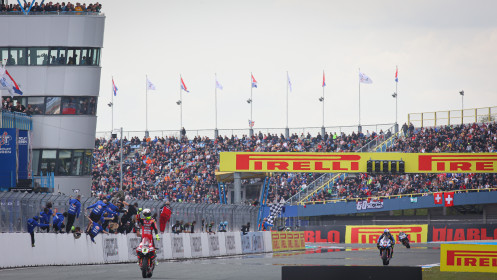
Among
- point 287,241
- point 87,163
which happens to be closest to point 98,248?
point 287,241

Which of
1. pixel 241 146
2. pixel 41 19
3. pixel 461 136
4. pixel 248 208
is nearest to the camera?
pixel 248 208

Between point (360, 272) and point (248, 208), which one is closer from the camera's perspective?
point (360, 272)

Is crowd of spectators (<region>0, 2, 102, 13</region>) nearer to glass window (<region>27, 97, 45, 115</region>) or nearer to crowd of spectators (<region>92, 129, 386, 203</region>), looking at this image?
glass window (<region>27, 97, 45, 115</region>)

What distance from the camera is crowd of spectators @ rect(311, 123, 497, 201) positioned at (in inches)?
2267

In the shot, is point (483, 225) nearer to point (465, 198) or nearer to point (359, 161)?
point (465, 198)

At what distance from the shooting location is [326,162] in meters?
51.8

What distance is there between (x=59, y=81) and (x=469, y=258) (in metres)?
29.8

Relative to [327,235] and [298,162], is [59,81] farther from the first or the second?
[327,235]

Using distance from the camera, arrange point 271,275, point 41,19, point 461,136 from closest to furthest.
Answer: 1. point 271,275
2. point 41,19
3. point 461,136

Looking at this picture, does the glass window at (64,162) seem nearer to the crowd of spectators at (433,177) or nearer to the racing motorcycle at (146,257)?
the crowd of spectators at (433,177)

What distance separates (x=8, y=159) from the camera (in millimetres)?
36812

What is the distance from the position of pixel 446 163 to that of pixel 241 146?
2286 centimetres

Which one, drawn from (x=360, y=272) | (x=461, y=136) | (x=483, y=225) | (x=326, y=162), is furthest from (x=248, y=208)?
(x=360, y=272)

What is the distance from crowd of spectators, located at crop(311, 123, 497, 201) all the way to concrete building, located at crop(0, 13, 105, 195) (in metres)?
19.7
